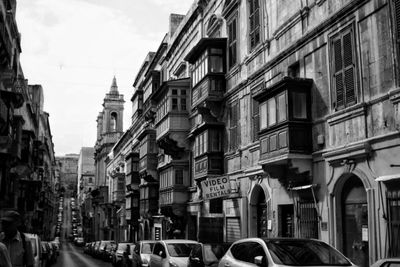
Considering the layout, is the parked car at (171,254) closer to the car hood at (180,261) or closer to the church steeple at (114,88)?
the car hood at (180,261)

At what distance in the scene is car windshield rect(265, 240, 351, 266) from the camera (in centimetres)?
973

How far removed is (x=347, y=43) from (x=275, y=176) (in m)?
5.64

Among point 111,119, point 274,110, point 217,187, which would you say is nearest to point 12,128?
point 217,187

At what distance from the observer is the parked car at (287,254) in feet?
31.9

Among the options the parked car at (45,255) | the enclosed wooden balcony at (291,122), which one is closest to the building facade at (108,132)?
the parked car at (45,255)

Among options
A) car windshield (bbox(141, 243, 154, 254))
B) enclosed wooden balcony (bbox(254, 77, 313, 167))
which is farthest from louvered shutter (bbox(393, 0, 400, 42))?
car windshield (bbox(141, 243, 154, 254))

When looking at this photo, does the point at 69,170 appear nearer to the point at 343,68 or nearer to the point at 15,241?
the point at 343,68

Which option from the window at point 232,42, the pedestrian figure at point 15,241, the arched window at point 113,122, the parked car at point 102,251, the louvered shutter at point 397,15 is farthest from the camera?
the arched window at point 113,122

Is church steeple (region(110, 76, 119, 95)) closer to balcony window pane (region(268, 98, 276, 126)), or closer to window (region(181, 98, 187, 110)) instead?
window (region(181, 98, 187, 110))

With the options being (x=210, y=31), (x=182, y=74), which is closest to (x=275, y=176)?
(x=210, y=31)

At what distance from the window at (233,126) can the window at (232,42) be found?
203cm

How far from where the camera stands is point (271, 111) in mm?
18859

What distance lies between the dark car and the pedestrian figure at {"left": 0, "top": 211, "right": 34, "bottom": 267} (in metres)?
7.00

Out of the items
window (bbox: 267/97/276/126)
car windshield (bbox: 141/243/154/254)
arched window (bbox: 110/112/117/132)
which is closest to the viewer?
window (bbox: 267/97/276/126)
